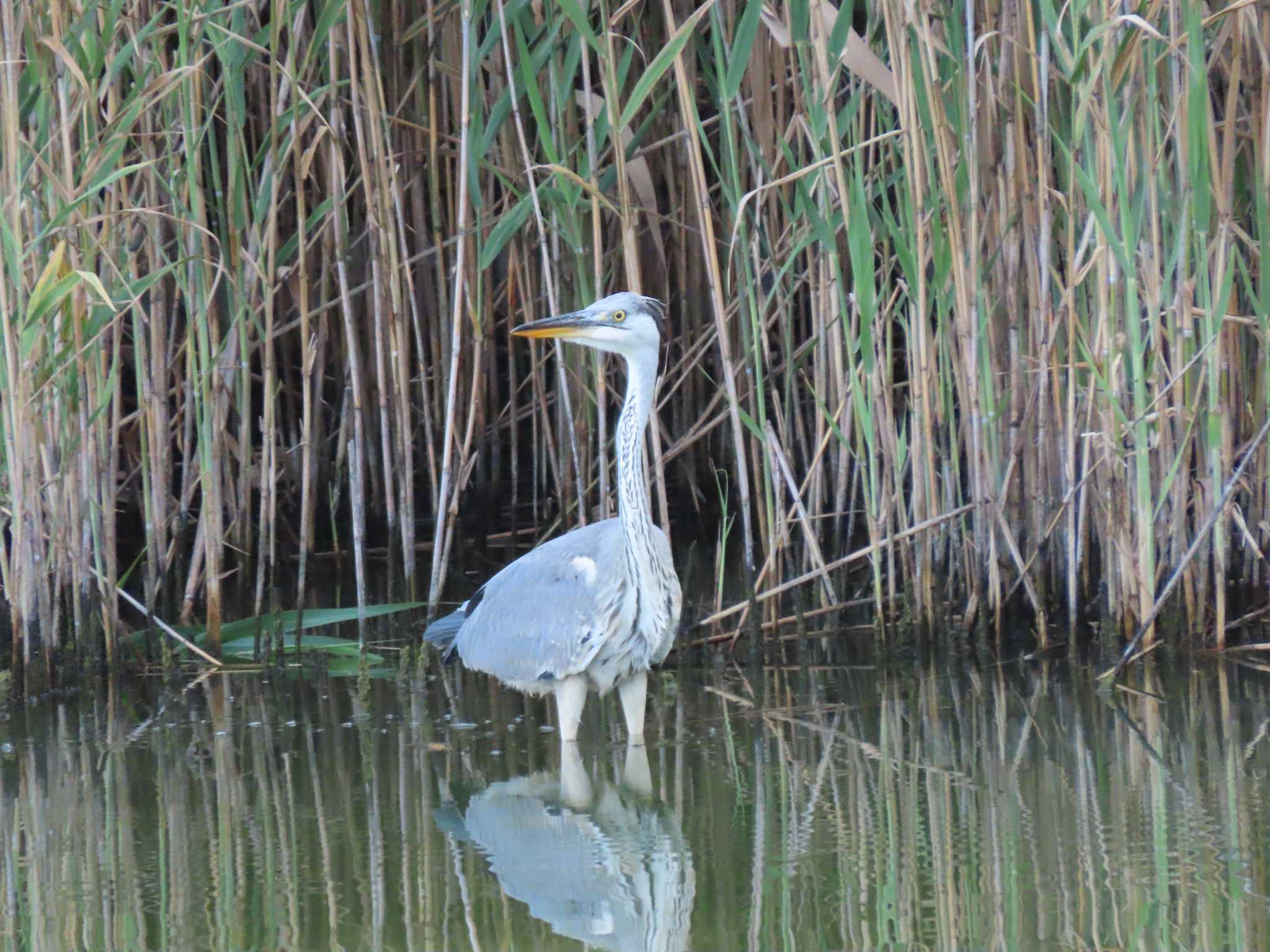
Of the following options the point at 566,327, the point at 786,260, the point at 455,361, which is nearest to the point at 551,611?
the point at 566,327

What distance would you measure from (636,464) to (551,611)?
46cm

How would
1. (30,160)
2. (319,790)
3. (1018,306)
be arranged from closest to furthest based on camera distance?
(319,790), (30,160), (1018,306)

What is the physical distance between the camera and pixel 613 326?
4461 mm

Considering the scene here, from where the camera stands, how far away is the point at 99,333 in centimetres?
465

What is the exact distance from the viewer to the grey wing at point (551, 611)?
4324 millimetres

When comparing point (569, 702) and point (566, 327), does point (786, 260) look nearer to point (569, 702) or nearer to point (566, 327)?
point (566, 327)

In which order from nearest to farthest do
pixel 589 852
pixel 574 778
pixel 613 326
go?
pixel 589 852
pixel 574 778
pixel 613 326

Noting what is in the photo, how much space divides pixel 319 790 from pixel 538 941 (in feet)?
3.86

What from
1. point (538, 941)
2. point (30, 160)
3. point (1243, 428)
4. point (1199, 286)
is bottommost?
point (538, 941)

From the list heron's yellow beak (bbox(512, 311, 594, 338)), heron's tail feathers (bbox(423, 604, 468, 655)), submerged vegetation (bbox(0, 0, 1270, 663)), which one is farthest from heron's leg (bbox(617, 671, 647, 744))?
heron's yellow beak (bbox(512, 311, 594, 338))

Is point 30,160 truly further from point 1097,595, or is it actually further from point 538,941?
point 1097,595

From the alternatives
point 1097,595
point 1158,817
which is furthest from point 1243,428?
point 1158,817

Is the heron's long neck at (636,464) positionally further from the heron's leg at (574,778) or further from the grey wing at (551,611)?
the heron's leg at (574,778)

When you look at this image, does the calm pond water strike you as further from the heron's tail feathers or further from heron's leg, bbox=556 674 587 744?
the heron's tail feathers
